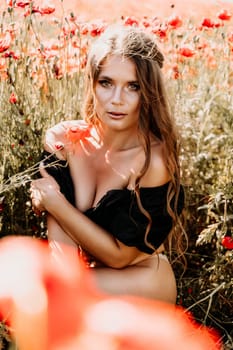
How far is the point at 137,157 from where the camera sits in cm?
207

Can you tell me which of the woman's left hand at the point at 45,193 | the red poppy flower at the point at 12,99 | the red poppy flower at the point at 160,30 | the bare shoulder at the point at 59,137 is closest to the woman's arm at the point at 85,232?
the woman's left hand at the point at 45,193

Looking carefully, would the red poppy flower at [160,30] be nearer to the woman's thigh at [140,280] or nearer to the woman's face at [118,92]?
the woman's face at [118,92]

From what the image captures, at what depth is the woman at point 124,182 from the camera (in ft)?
6.59

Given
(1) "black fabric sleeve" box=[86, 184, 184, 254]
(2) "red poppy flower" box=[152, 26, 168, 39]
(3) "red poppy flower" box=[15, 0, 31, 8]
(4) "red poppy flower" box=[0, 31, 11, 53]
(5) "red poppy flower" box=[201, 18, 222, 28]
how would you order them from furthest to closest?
1. (5) "red poppy flower" box=[201, 18, 222, 28]
2. (2) "red poppy flower" box=[152, 26, 168, 39]
3. (3) "red poppy flower" box=[15, 0, 31, 8]
4. (4) "red poppy flower" box=[0, 31, 11, 53]
5. (1) "black fabric sleeve" box=[86, 184, 184, 254]

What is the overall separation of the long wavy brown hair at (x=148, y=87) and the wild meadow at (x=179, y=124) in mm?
270

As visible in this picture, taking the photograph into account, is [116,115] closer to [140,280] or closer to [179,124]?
[140,280]

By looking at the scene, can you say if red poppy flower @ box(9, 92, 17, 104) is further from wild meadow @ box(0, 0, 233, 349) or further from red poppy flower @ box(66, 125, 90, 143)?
red poppy flower @ box(66, 125, 90, 143)

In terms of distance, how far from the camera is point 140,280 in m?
2.05

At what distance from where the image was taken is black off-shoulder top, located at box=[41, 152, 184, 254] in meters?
1.99

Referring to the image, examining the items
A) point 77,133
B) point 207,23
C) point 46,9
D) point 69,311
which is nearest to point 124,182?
point 77,133

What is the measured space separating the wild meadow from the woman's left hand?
21 centimetres

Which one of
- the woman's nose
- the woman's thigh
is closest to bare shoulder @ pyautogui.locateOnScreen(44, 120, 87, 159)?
the woman's nose

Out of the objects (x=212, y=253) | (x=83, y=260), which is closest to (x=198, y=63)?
(x=212, y=253)

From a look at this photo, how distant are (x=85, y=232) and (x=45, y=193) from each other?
0.17 m
